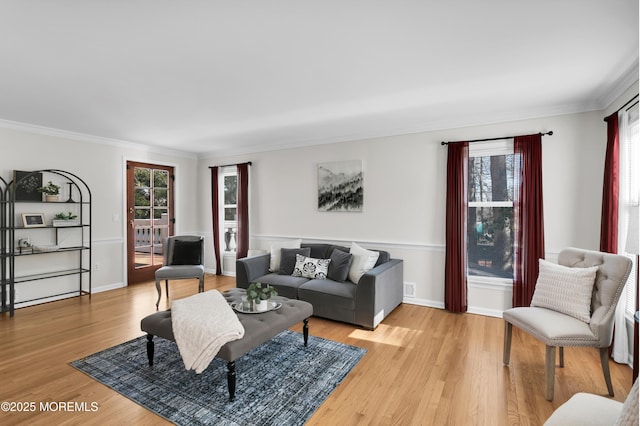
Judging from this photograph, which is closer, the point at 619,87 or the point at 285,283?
the point at 619,87

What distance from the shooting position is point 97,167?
16.2 ft

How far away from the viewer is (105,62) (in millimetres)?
2479

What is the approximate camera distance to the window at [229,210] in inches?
240

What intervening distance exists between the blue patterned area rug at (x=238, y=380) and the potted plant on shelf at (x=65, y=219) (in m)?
2.43

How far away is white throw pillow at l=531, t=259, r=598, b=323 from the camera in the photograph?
237 cm

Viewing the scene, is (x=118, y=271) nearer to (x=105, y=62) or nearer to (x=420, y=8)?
(x=105, y=62)

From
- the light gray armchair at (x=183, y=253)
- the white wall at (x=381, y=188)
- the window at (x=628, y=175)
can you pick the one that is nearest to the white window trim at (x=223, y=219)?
the white wall at (x=381, y=188)

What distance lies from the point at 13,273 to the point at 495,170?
238 inches

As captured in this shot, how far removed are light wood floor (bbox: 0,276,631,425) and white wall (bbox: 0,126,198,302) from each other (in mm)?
1265

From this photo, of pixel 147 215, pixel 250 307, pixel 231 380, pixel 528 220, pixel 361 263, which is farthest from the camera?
pixel 147 215

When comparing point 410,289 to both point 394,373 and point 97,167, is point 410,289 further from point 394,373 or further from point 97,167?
point 97,167

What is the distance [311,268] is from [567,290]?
2683 millimetres

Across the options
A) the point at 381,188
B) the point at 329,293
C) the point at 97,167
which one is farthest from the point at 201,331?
the point at 97,167

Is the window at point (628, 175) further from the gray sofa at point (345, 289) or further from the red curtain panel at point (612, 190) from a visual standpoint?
the gray sofa at point (345, 289)
